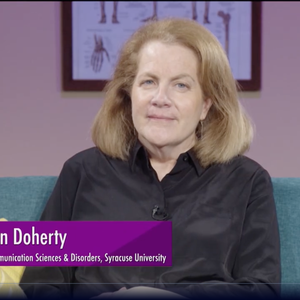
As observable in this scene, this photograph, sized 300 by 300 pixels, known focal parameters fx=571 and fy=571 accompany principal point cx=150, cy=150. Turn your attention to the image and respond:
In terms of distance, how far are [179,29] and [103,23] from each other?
1.36m

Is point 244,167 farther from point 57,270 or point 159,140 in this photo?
point 57,270

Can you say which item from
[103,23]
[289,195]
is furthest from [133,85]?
[103,23]

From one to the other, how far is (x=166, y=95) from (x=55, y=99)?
4.82 ft

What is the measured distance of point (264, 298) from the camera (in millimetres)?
1363

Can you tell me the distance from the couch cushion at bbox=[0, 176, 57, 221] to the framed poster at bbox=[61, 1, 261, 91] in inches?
43.7

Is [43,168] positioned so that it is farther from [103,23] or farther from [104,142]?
[104,142]

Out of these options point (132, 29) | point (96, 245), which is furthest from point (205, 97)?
Answer: point (132, 29)

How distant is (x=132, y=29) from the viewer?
2.79 m

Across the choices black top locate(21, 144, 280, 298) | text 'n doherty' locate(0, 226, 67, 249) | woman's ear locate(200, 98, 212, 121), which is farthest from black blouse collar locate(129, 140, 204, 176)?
text 'n doherty' locate(0, 226, 67, 249)

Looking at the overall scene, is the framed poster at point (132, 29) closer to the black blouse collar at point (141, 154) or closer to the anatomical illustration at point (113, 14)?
the anatomical illustration at point (113, 14)

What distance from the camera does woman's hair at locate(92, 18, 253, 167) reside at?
4.89 feet

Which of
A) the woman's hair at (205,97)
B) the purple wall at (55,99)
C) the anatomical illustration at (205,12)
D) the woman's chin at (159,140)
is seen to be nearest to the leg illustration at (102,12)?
the purple wall at (55,99)

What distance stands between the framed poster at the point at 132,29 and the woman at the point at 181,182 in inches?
48.2

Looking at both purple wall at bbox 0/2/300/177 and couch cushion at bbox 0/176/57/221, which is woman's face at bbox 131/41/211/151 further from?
purple wall at bbox 0/2/300/177
